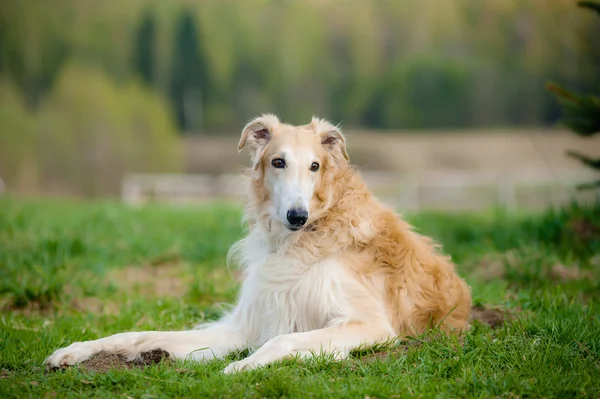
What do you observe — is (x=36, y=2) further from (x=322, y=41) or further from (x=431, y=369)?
(x=431, y=369)

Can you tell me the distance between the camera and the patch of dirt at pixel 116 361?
368 centimetres

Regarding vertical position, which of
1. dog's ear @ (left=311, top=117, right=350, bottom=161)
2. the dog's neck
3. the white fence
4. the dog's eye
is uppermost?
dog's ear @ (left=311, top=117, right=350, bottom=161)

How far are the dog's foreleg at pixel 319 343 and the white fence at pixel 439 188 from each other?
1091 centimetres

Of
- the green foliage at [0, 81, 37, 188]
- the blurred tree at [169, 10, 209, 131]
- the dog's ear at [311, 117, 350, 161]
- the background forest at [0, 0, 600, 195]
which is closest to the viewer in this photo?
the dog's ear at [311, 117, 350, 161]

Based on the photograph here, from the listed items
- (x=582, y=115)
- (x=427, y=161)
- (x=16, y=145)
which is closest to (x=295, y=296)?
(x=582, y=115)

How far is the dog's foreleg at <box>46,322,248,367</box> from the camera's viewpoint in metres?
3.77

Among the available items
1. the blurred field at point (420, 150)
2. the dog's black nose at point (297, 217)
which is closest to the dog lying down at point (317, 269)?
the dog's black nose at point (297, 217)

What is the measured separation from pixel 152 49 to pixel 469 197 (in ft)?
39.7

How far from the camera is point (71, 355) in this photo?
374cm

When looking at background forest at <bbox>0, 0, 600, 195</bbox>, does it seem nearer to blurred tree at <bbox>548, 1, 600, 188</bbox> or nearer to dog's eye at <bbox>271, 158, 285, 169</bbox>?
blurred tree at <bbox>548, 1, 600, 188</bbox>

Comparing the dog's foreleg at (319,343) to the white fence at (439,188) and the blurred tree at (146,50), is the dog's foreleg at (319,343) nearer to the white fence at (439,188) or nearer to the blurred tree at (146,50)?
the white fence at (439,188)

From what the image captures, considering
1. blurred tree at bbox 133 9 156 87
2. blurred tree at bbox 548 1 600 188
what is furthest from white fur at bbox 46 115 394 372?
blurred tree at bbox 133 9 156 87

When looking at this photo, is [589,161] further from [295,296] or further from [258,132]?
[295,296]

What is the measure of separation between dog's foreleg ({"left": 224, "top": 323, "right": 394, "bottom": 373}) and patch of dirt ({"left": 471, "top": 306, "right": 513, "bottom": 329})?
1.09 metres
